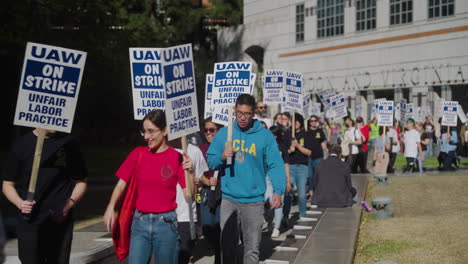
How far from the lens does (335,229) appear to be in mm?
11672

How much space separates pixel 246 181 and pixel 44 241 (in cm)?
207

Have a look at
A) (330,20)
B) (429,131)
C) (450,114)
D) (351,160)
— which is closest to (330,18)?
(330,20)

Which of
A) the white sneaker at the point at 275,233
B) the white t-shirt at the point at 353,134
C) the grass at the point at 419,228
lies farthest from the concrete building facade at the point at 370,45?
the white sneaker at the point at 275,233

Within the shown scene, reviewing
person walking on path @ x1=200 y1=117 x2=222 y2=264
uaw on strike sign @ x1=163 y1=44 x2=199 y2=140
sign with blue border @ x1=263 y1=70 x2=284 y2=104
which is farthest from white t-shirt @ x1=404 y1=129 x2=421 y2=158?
uaw on strike sign @ x1=163 y1=44 x2=199 y2=140

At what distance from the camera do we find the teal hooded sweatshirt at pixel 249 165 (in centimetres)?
716

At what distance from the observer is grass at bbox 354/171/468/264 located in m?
9.90

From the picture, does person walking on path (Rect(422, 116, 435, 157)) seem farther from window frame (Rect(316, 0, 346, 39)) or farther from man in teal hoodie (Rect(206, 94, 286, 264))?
man in teal hoodie (Rect(206, 94, 286, 264))

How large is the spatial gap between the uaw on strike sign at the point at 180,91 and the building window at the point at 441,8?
32690 millimetres

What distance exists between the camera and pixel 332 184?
Result: 12258 mm

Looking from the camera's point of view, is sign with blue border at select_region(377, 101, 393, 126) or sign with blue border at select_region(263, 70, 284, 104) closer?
sign with blue border at select_region(263, 70, 284, 104)

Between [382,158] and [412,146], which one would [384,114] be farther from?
[382,158]

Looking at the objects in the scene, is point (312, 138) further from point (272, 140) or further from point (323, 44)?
point (323, 44)

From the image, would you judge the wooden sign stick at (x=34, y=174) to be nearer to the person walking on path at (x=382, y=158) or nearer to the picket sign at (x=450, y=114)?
the person walking on path at (x=382, y=158)

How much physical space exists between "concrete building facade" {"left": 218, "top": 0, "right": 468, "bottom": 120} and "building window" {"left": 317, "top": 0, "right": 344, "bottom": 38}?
0.06m
